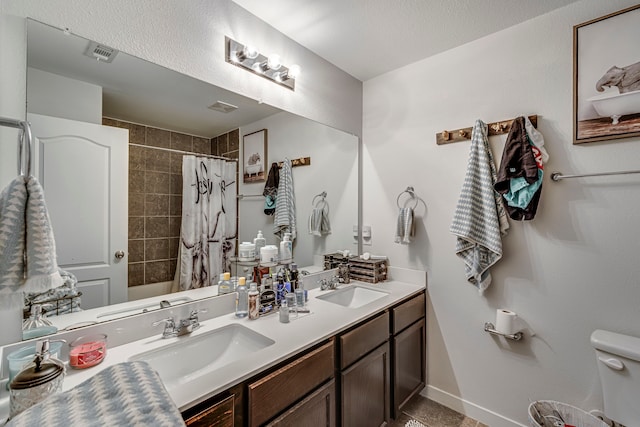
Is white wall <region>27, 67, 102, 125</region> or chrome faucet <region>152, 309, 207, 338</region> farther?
chrome faucet <region>152, 309, 207, 338</region>

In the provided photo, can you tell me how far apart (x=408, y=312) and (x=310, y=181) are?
1.16 metres

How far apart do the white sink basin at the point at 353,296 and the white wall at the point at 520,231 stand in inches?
14.3

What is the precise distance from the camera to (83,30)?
3.66ft

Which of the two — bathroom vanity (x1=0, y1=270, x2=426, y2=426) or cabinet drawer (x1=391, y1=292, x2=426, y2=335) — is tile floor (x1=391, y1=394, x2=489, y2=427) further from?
cabinet drawer (x1=391, y1=292, x2=426, y2=335)

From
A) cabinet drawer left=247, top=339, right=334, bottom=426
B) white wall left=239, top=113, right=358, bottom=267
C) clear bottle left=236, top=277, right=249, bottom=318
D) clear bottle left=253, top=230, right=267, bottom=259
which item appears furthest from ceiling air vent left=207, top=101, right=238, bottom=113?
cabinet drawer left=247, top=339, right=334, bottom=426

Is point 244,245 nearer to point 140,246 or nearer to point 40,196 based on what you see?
point 140,246

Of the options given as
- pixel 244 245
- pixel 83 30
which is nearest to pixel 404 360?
pixel 244 245

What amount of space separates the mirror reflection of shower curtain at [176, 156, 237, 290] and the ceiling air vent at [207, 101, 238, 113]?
280mm

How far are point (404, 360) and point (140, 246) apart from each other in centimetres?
171

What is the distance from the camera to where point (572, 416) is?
60.1 inches

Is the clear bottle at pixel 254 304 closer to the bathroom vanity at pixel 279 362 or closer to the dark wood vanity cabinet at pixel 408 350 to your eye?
the bathroom vanity at pixel 279 362

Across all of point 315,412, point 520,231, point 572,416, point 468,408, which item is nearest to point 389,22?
point 520,231

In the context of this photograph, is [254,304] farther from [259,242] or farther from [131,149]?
[131,149]

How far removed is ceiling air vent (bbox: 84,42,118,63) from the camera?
114cm
